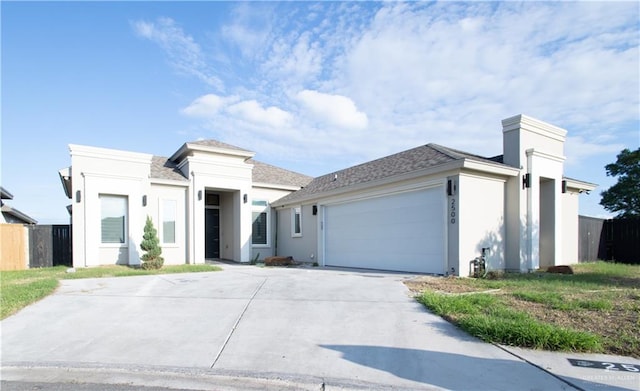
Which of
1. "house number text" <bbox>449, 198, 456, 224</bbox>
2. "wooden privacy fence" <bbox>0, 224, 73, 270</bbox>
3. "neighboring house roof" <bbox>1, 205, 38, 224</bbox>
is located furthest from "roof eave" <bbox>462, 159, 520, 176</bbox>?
"neighboring house roof" <bbox>1, 205, 38, 224</bbox>

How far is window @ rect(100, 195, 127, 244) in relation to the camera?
15227 millimetres

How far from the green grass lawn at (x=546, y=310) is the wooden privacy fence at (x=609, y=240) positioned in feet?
23.4

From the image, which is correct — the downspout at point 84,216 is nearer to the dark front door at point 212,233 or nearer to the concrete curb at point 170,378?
the dark front door at point 212,233

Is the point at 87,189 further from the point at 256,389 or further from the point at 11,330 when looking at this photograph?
the point at 256,389

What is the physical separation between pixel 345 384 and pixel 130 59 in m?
11.9

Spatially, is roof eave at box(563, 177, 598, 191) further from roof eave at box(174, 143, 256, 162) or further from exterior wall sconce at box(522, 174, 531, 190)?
roof eave at box(174, 143, 256, 162)

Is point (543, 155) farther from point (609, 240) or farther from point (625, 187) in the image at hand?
point (625, 187)

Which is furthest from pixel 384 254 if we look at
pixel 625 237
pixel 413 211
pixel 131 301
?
pixel 625 237

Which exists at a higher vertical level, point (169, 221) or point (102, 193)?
point (102, 193)

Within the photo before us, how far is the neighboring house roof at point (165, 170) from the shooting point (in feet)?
54.5

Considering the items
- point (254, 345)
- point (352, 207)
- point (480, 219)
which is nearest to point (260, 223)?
point (352, 207)

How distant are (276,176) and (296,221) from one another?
369cm

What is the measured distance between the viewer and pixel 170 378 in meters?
4.32

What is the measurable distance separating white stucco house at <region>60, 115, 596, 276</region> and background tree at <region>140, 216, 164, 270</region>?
1.37 m
